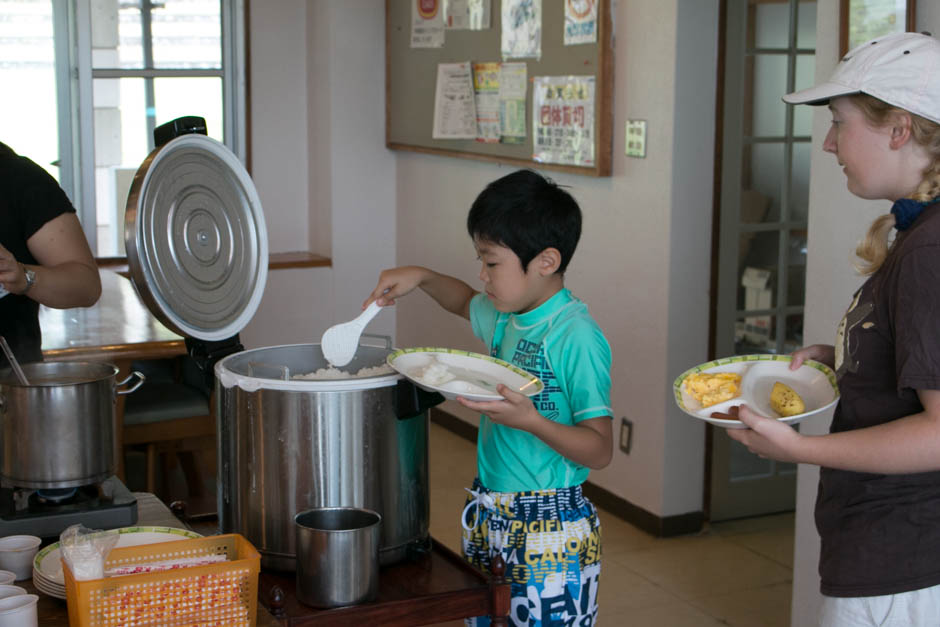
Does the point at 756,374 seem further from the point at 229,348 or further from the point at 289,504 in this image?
the point at 229,348

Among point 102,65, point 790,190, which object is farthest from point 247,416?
point 102,65

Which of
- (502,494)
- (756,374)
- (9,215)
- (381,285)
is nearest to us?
(756,374)

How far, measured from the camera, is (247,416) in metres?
1.42

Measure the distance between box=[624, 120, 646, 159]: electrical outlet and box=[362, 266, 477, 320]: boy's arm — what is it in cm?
162

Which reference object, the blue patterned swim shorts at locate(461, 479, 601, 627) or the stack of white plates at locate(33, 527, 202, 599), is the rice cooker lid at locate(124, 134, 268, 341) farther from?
the blue patterned swim shorts at locate(461, 479, 601, 627)

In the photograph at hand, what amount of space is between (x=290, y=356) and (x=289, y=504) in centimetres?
33

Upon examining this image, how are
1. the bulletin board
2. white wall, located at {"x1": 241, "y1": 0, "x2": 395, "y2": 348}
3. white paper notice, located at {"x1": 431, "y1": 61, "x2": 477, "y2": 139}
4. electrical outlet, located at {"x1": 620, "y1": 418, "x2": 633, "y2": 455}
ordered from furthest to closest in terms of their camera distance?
white wall, located at {"x1": 241, "y1": 0, "x2": 395, "y2": 348}, white paper notice, located at {"x1": 431, "y1": 61, "x2": 477, "y2": 139}, electrical outlet, located at {"x1": 620, "y1": 418, "x2": 633, "y2": 455}, the bulletin board

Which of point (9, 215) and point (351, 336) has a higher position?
Result: point (9, 215)

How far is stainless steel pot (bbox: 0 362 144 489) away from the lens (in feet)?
4.84

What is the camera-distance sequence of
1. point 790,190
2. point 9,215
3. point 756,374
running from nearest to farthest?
point 756,374 < point 9,215 < point 790,190

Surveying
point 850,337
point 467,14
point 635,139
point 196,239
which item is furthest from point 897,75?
point 467,14

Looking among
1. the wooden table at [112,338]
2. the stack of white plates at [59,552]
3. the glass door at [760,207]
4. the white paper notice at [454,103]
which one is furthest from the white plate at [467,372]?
the white paper notice at [454,103]

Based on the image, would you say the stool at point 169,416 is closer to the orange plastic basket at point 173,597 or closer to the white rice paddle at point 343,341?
the white rice paddle at point 343,341

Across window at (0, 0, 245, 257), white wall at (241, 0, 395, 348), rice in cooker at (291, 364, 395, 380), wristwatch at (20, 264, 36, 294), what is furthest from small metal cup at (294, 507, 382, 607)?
window at (0, 0, 245, 257)
